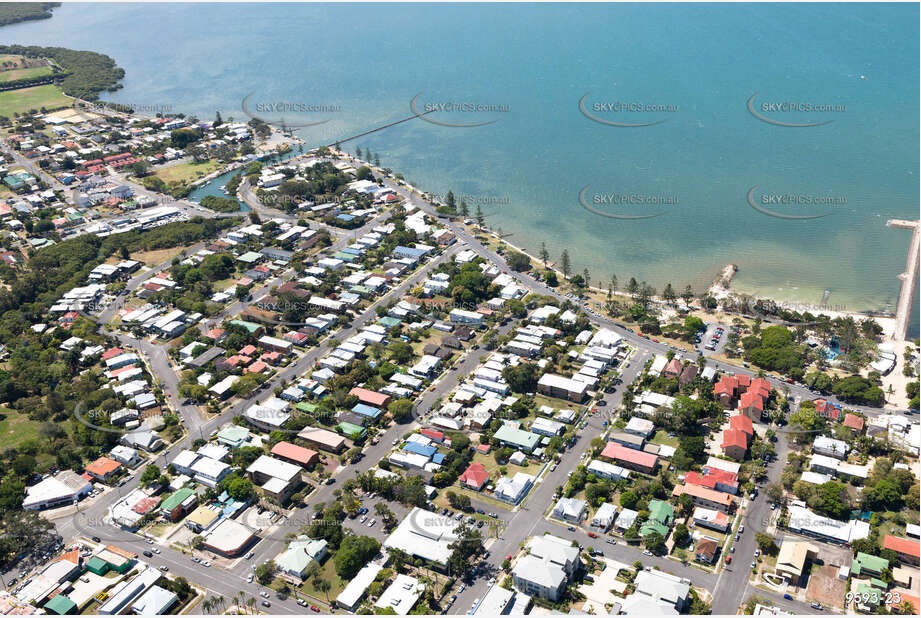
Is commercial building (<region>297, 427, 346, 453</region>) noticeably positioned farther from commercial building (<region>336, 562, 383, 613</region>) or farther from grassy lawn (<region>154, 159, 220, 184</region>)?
grassy lawn (<region>154, 159, 220, 184</region>)

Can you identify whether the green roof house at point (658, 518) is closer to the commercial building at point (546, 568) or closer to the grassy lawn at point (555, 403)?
the commercial building at point (546, 568)

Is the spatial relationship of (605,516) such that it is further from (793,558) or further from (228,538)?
(228,538)

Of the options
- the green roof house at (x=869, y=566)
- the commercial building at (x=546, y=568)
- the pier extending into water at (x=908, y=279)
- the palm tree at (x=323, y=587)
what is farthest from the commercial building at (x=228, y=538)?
the pier extending into water at (x=908, y=279)

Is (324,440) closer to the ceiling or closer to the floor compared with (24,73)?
closer to the floor

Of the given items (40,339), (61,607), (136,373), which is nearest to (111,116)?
(40,339)

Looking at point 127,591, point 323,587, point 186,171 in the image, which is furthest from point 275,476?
point 186,171

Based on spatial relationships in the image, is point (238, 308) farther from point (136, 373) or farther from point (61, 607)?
point (61, 607)
